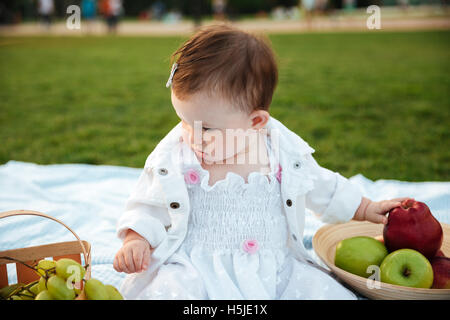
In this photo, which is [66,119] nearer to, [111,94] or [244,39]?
[111,94]

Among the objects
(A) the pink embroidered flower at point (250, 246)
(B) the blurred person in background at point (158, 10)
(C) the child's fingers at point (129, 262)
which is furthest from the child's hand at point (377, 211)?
(B) the blurred person in background at point (158, 10)

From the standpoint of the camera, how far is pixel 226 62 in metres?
1.34

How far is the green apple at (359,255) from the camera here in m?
1.58

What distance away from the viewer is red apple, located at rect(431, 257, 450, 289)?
4.92 feet

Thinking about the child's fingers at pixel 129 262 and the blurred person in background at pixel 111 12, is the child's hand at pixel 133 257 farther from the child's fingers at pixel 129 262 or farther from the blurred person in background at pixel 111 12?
the blurred person in background at pixel 111 12

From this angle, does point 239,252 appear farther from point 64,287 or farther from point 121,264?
point 64,287

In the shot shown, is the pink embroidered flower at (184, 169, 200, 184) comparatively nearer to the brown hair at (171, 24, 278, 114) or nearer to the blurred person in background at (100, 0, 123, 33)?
the brown hair at (171, 24, 278, 114)

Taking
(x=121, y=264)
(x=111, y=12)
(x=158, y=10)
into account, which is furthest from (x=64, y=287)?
(x=158, y=10)

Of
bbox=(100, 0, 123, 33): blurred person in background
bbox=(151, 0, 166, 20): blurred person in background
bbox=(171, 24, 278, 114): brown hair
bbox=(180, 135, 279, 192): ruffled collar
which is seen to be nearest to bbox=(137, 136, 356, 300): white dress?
bbox=(180, 135, 279, 192): ruffled collar

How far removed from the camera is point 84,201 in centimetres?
249

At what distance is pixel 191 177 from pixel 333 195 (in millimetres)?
537

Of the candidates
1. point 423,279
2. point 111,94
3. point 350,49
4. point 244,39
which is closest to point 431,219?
point 423,279

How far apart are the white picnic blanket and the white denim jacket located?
39cm

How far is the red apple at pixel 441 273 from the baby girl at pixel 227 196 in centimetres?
23
